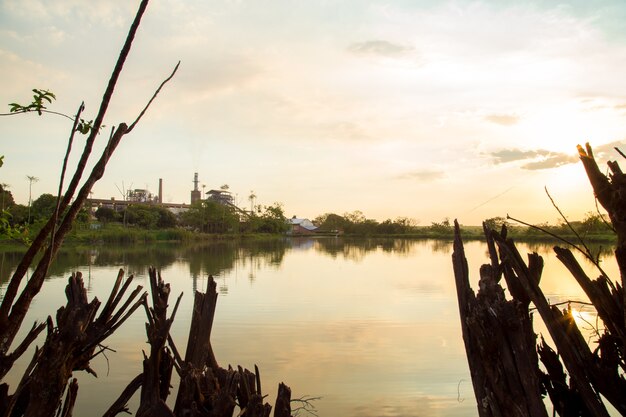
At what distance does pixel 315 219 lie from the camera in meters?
109

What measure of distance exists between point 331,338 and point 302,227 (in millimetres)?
83307

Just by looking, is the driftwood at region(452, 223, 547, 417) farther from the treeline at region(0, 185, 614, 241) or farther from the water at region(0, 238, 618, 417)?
the treeline at region(0, 185, 614, 241)

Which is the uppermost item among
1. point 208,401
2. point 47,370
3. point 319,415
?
point 47,370

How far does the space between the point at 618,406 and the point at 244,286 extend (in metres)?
15.1

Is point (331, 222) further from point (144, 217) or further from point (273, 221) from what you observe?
point (144, 217)

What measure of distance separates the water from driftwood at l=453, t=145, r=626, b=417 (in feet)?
11.0

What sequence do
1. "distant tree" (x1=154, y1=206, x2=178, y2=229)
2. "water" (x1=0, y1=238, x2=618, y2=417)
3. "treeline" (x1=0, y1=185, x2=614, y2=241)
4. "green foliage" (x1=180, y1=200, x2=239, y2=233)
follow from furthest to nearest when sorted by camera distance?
1. "green foliage" (x1=180, y1=200, x2=239, y2=233)
2. "distant tree" (x1=154, y1=206, x2=178, y2=229)
3. "treeline" (x1=0, y1=185, x2=614, y2=241)
4. "water" (x1=0, y1=238, x2=618, y2=417)

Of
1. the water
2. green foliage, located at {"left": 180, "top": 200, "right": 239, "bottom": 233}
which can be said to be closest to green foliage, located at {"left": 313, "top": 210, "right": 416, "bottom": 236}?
green foliage, located at {"left": 180, "top": 200, "right": 239, "bottom": 233}

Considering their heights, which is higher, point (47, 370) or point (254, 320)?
point (47, 370)

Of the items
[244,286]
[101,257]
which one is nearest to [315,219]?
[101,257]

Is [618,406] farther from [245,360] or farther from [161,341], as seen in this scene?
[245,360]

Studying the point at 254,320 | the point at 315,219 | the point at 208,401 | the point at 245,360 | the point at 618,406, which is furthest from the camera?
→ the point at 315,219

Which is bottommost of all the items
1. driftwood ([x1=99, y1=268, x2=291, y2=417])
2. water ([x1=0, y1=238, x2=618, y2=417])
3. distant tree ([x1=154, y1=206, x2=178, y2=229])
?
water ([x1=0, y1=238, x2=618, y2=417])

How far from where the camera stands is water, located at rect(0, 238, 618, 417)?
646cm
